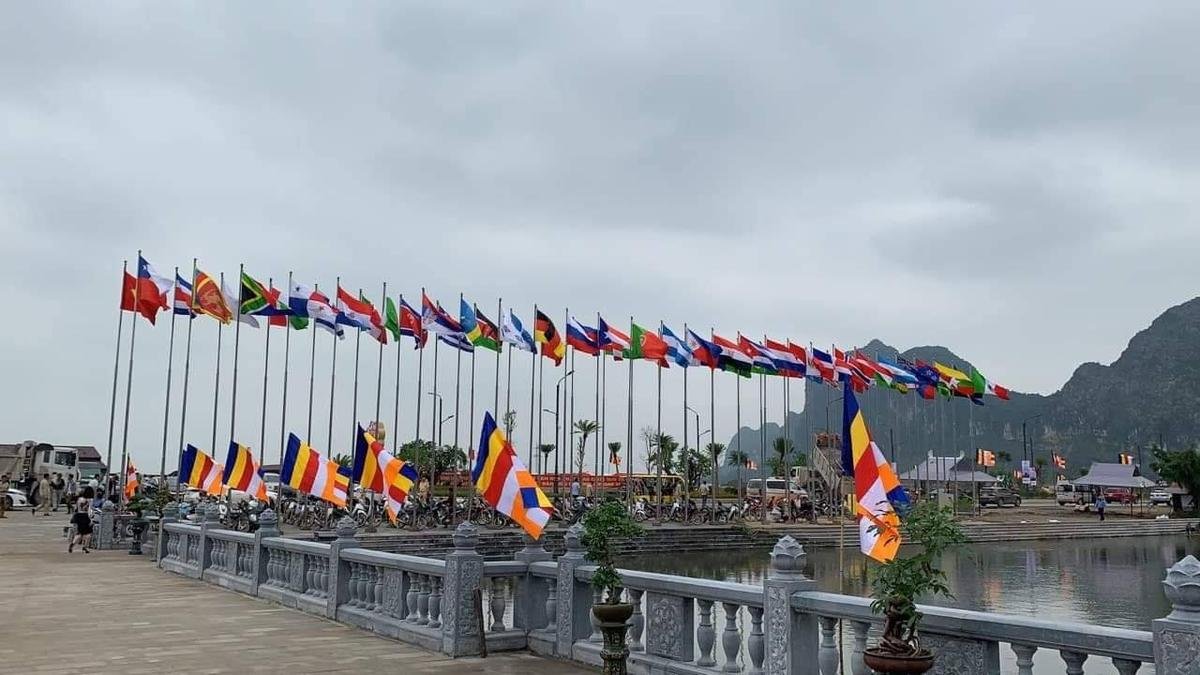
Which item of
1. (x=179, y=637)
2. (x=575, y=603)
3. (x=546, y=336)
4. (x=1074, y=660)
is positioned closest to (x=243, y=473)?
(x=179, y=637)

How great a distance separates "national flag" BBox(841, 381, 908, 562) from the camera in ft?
25.8

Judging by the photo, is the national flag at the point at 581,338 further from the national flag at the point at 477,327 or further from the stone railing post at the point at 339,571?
the stone railing post at the point at 339,571

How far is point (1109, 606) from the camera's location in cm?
2114

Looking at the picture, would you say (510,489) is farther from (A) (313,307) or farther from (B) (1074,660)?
(A) (313,307)

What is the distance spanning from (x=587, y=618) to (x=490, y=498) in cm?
180

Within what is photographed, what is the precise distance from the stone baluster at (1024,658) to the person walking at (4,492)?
47004mm

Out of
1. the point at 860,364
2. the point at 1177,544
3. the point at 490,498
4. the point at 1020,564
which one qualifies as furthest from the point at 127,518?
the point at 1177,544

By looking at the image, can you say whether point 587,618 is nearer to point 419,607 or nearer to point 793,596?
point 419,607

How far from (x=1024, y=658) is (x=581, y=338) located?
3378 cm

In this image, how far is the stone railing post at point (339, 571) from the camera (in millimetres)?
13648

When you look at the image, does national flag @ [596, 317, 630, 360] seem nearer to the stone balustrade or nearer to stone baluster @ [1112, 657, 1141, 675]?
the stone balustrade

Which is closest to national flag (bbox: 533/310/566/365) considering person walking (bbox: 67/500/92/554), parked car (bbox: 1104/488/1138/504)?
person walking (bbox: 67/500/92/554)

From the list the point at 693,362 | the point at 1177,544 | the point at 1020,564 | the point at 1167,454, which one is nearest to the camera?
the point at 1020,564

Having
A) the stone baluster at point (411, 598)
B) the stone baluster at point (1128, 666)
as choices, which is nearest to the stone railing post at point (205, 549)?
the stone baluster at point (411, 598)
